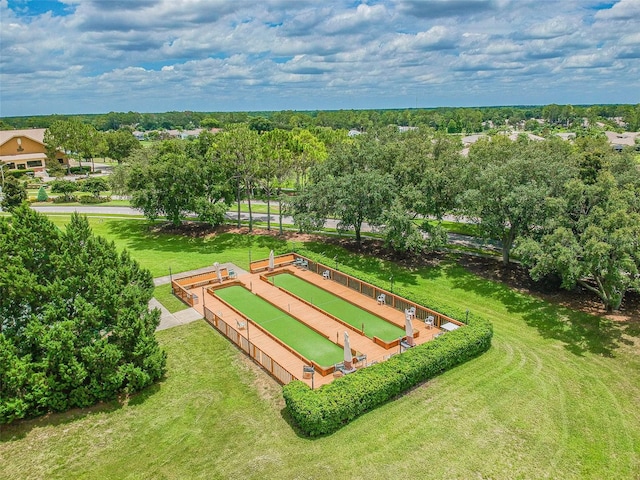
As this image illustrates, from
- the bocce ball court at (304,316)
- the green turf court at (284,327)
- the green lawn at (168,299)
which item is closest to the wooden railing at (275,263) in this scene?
the bocce ball court at (304,316)

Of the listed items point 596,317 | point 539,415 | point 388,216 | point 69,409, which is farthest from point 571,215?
point 69,409

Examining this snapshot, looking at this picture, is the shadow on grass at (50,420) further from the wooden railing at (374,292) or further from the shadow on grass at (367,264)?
the shadow on grass at (367,264)

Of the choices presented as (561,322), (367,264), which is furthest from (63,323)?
(561,322)

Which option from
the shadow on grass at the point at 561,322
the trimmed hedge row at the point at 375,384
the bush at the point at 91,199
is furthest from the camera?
the bush at the point at 91,199

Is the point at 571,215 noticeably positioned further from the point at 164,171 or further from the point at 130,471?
the point at 164,171

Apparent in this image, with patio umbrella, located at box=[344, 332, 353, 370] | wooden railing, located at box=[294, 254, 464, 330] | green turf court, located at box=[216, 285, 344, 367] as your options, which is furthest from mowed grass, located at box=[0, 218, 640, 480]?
wooden railing, located at box=[294, 254, 464, 330]

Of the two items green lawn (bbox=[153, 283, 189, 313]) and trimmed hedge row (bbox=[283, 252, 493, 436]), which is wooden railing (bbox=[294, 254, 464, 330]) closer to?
trimmed hedge row (bbox=[283, 252, 493, 436])

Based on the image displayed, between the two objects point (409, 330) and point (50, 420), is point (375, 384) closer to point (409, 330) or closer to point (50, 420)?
point (409, 330)
